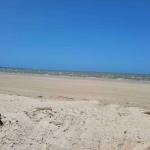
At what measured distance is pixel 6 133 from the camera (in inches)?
209

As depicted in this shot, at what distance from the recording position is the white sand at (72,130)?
487 cm

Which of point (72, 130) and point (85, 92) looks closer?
point (72, 130)

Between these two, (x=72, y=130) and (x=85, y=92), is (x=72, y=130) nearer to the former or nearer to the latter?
(x=72, y=130)

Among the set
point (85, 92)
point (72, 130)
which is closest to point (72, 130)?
point (72, 130)

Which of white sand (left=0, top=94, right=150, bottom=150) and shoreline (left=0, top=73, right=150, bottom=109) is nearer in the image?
white sand (left=0, top=94, right=150, bottom=150)

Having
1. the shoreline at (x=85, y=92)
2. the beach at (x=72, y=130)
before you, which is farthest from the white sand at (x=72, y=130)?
the shoreline at (x=85, y=92)

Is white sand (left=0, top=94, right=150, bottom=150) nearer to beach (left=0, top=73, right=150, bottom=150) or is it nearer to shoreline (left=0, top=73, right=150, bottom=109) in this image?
beach (left=0, top=73, right=150, bottom=150)

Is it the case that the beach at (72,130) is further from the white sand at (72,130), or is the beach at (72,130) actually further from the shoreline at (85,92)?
the shoreline at (85,92)

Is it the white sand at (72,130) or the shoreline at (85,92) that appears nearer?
the white sand at (72,130)

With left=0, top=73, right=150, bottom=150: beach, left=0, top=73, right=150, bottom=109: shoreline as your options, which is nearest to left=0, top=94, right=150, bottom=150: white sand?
left=0, top=73, right=150, bottom=150: beach

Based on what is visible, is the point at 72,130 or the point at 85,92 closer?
the point at 72,130

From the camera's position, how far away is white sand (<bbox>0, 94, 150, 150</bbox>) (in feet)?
16.0

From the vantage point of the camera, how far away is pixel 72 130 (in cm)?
568

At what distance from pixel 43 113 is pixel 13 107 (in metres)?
1.41
